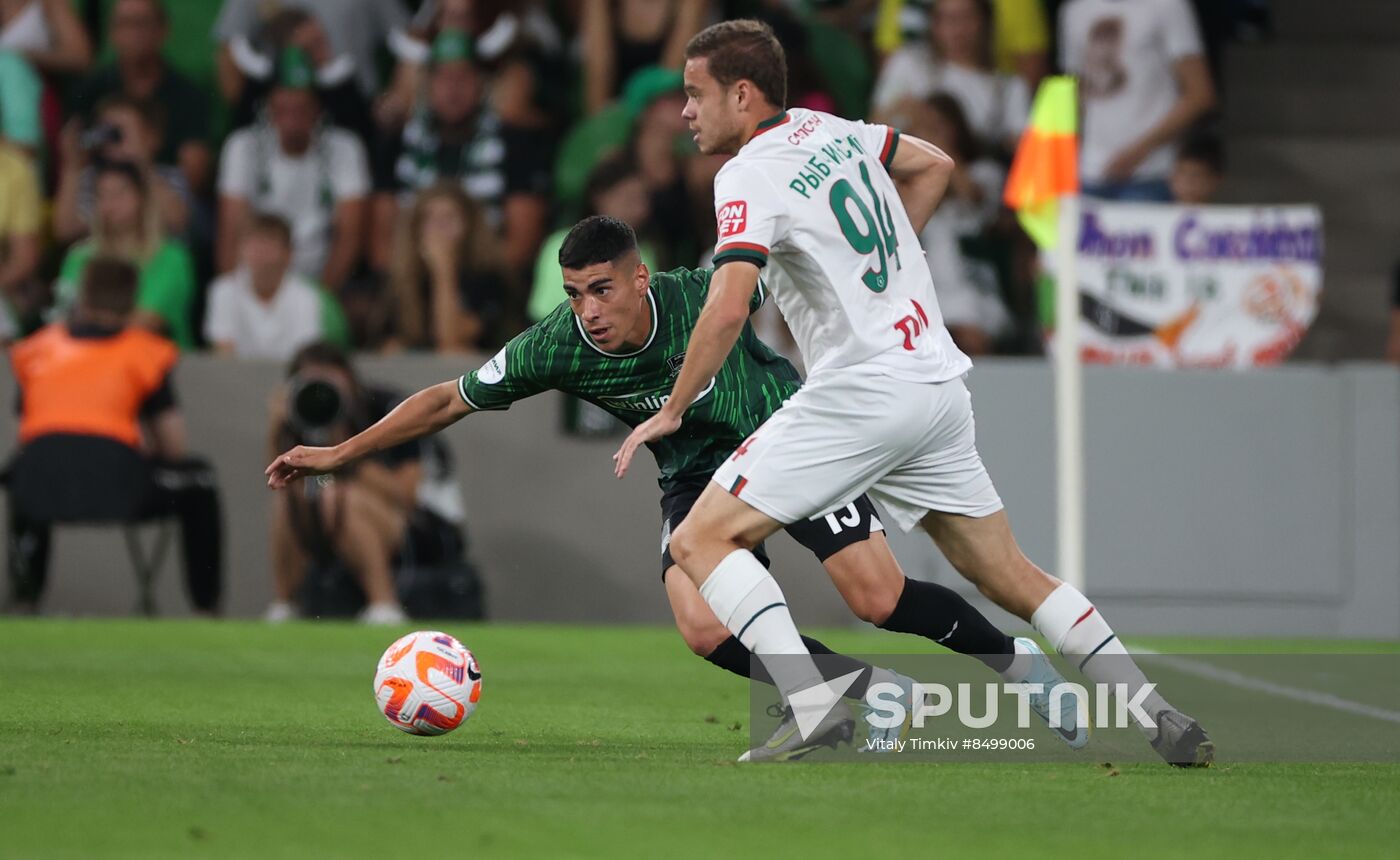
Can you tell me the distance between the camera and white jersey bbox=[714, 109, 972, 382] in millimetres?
5652

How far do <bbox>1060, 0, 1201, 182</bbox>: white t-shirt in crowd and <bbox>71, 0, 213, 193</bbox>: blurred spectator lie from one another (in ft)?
19.4

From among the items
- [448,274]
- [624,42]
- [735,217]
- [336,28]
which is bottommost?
[735,217]

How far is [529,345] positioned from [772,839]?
7.64 ft

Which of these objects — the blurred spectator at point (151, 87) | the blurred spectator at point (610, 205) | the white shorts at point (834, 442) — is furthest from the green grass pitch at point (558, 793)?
the blurred spectator at point (151, 87)

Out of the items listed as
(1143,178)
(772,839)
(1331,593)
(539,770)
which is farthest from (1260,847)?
(1143,178)

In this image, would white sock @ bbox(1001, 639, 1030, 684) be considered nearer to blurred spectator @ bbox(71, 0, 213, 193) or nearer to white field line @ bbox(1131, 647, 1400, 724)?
white field line @ bbox(1131, 647, 1400, 724)

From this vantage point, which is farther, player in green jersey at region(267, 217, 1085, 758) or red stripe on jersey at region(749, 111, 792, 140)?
player in green jersey at region(267, 217, 1085, 758)

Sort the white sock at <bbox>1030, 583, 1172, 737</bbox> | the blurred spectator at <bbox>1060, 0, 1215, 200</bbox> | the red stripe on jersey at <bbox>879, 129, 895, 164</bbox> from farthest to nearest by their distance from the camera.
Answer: the blurred spectator at <bbox>1060, 0, 1215, 200</bbox> → the red stripe on jersey at <bbox>879, 129, 895, 164</bbox> → the white sock at <bbox>1030, 583, 1172, 737</bbox>

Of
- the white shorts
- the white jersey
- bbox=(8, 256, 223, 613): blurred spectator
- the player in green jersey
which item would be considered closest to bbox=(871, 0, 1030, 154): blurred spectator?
bbox=(8, 256, 223, 613): blurred spectator

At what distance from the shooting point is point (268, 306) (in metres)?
13.1

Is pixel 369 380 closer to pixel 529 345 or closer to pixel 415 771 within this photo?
pixel 529 345

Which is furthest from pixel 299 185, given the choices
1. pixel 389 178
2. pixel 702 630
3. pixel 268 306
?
pixel 702 630

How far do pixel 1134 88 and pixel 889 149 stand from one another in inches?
314

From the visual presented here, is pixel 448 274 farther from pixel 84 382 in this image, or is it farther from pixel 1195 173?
pixel 1195 173
